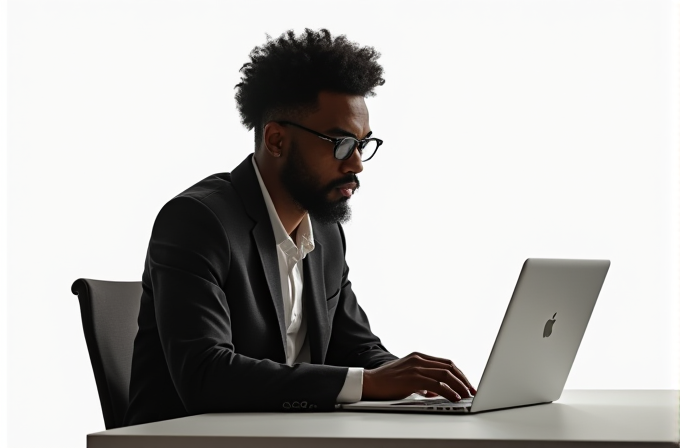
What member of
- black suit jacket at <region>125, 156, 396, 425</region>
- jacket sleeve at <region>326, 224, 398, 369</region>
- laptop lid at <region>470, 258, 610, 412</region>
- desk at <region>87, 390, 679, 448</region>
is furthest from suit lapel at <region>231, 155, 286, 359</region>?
laptop lid at <region>470, 258, 610, 412</region>

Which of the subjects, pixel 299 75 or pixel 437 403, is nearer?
pixel 437 403

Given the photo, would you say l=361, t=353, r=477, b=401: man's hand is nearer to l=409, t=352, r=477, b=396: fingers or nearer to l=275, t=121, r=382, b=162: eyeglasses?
l=409, t=352, r=477, b=396: fingers

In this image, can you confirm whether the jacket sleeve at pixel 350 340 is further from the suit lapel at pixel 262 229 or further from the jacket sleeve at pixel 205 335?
the jacket sleeve at pixel 205 335

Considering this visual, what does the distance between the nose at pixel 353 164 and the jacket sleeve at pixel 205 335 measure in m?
0.39

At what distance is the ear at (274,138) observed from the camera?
236cm

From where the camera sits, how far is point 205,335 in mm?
1854

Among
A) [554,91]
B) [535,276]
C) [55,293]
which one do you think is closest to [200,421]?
[535,276]

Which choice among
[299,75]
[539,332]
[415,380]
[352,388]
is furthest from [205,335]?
[299,75]

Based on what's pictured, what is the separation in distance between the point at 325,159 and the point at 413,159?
7.54 feet

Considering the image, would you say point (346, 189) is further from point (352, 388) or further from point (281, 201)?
point (352, 388)

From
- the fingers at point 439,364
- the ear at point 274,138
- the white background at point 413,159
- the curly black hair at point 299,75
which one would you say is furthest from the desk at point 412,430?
the white background at point 413,159

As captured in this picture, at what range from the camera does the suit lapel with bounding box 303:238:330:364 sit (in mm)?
2291

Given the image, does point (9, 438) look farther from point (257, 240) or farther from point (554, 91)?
point (554, 91)

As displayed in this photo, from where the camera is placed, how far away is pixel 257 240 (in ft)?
7.06
